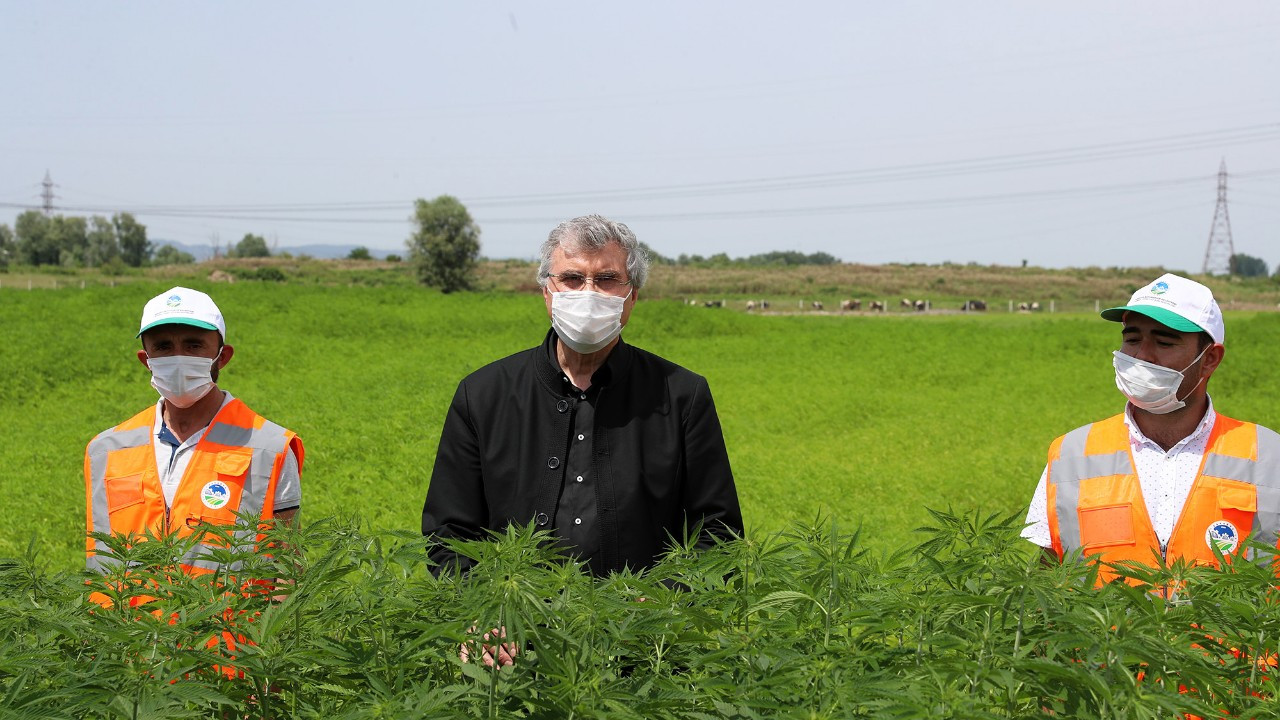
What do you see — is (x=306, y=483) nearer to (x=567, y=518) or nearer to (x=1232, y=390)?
(x=567, y=518)

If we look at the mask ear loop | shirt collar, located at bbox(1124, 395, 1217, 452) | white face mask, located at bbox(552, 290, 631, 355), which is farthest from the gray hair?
the mask ear loop

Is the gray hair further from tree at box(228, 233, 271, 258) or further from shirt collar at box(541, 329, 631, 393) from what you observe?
tree at box(228, 233, 271, 258)

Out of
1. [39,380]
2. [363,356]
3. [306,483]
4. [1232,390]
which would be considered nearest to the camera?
[306,483]

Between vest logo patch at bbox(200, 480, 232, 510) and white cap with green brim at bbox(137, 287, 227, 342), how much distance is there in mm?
488

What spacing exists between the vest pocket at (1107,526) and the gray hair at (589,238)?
5.12 feet

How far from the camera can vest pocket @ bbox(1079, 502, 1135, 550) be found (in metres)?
2.93

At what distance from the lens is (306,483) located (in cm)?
1007

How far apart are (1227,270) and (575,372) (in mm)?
88092

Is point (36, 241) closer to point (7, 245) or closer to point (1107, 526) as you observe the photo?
point (7, 245)

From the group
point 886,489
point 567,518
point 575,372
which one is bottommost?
point 886,489

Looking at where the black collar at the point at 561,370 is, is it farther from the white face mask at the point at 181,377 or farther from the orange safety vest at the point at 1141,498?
the orange safety vest at the point at 1141,498

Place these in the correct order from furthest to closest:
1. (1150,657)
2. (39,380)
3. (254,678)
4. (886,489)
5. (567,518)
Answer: (39,380), (886,489), (567,518), (254,678), (1150,657)

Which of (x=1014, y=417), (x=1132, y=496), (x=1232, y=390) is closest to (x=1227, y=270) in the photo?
(x=1232, y=390)

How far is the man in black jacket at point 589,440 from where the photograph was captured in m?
2.75
